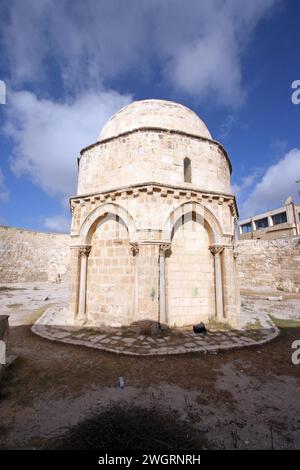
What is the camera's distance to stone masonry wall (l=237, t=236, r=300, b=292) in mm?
21031

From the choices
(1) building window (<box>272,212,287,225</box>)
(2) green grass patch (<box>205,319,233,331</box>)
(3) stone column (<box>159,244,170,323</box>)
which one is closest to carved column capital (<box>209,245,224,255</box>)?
(3) stone column (<box>159,244,170,323</box>)

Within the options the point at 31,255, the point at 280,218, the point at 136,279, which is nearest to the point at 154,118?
the point at 136,279

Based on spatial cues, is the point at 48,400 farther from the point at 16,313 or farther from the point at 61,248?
the point at 61,248

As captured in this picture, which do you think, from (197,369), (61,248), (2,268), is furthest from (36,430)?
(61,248)

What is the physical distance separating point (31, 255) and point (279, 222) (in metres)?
44.5

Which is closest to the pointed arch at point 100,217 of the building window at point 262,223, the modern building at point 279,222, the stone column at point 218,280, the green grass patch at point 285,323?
the stone column at point 218,280

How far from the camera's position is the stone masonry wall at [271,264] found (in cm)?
2103

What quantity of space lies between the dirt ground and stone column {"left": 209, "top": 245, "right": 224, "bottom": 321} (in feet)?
8.07

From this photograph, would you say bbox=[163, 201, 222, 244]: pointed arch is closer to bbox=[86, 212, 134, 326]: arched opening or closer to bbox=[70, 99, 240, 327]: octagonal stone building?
bbox=[70, 99, 240, 327]: octagonal stone building

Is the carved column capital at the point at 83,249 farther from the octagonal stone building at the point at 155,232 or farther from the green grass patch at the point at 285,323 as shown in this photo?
the green grass patch at the point at 285,323

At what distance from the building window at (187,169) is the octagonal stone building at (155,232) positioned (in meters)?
0.04

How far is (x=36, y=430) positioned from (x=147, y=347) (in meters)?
3.53
